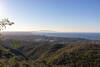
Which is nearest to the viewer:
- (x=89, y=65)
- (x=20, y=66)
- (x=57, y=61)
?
(x=20, y=66)

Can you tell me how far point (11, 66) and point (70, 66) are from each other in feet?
32.1

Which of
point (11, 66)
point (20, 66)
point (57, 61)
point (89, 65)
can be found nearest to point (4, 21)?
point (11, 66)

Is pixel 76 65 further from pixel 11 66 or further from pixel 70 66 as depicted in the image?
pixel 11 66

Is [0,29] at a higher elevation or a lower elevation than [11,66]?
higher

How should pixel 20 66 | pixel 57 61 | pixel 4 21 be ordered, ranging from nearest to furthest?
pixel 4 21 < pixel 20 66 < pixel 57 61

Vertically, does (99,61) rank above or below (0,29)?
below

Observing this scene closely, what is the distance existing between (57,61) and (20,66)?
1000 cm

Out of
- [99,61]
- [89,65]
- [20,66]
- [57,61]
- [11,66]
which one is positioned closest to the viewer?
[11,66]

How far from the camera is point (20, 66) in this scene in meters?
13.5

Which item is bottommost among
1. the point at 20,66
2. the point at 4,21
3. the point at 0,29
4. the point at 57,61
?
the point at 57,61

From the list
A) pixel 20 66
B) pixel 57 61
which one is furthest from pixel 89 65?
pixel 20 66

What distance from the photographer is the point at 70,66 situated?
58.7ft

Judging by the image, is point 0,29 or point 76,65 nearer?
point 0,29

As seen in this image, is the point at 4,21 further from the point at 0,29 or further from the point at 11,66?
the point at 11,66
